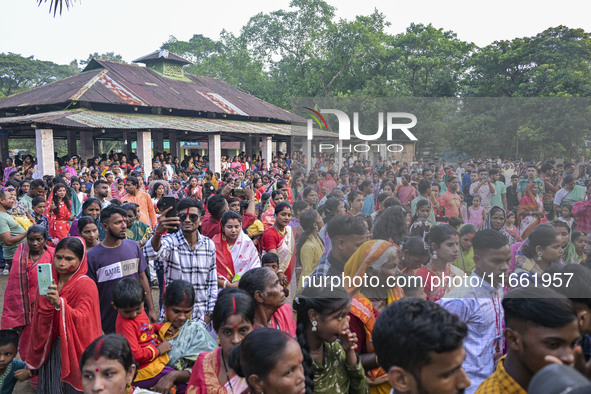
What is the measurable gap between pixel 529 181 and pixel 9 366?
3.95 meters

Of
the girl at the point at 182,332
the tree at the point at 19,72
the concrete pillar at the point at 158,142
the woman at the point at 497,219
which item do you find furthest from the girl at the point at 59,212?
the tree at the point at 19,72

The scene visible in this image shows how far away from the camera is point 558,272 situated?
2.47 m

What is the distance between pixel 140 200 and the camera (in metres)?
6.10

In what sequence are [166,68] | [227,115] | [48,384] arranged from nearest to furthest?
[48,384] < [227,115] < [166,68]

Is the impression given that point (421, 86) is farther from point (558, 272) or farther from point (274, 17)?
point (274, 17)

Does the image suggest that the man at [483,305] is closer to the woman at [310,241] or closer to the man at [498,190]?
the man at [498,190]

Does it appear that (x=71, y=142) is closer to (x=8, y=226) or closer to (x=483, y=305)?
(x=8, y=226)

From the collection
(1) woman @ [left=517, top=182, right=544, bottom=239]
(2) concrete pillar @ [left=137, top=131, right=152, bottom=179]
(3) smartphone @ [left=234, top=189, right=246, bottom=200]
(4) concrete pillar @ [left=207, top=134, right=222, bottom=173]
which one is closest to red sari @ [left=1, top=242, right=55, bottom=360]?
(3) smartphone @ [left=234, top=189, right=246, bottom=200]

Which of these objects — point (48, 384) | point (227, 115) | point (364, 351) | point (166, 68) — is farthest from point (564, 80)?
point (166, 68)

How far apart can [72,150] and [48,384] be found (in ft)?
51.4

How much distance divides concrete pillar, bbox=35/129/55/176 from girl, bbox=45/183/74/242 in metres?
7.44

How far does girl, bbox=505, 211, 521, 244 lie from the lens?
3.31m

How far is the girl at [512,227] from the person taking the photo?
3.31 metres

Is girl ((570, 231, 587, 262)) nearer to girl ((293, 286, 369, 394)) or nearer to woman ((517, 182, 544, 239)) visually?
woman ((517, 182, 544, 239))
